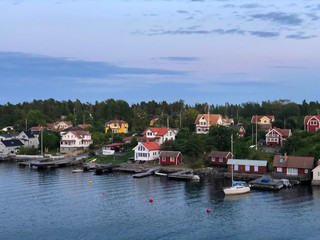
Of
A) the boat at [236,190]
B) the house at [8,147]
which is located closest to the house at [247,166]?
the boat at [236,190]

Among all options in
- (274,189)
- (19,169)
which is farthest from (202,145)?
(19,169)

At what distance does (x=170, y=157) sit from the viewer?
7056 centimetres

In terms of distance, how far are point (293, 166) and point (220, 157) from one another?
1372 cm

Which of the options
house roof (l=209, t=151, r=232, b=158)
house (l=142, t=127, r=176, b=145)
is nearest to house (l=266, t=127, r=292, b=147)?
house roof (l=209, t=151, r=232, b=158)

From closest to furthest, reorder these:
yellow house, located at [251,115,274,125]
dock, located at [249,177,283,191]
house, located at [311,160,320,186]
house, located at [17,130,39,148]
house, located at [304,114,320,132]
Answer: dock, located at [249,177,283,191]
house, located at [311,160,320,186]
house, located at [304,114,320,132]
house, located at [17,130,39,148]
yellow house, located at [251,115,274,125]

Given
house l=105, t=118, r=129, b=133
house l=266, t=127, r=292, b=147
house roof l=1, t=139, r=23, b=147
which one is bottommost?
house roof l=1, t=139, r=23, b=147

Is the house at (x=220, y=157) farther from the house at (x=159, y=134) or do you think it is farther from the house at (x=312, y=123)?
the house at (x=312, y=123)

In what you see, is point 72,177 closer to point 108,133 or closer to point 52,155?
point 52,155

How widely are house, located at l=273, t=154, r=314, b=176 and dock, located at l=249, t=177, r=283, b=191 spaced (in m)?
4.48

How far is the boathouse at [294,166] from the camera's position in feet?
184

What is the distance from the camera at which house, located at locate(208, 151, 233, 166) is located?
2596 inches

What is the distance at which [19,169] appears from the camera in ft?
251

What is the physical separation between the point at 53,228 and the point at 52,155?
54761mm

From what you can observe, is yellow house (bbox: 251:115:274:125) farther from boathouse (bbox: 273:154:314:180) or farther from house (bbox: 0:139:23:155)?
house (bbox: 0:139:23:155)
